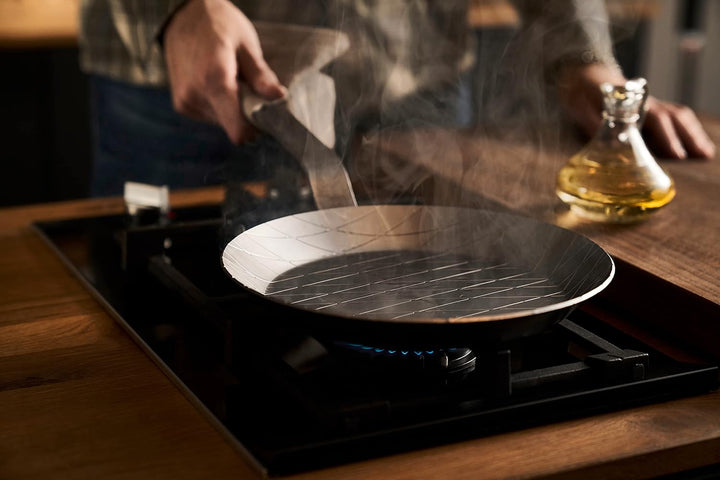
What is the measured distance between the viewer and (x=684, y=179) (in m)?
1.30

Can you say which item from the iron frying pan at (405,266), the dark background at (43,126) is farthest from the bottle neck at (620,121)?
the dark background at (43,126)

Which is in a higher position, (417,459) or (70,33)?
(70,33)

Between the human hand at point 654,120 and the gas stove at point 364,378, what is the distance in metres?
0.55

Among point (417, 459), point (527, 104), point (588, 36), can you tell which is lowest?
point (417, 459)

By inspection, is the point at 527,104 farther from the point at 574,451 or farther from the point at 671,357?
the point at 574,451

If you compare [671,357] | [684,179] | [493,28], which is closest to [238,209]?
[671,357]

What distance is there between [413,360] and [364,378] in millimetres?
40

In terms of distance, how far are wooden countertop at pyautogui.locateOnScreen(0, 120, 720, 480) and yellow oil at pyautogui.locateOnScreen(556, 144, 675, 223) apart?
46 mm

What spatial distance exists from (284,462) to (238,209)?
20.5 inches

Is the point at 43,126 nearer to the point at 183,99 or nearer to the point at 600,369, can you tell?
the point at 183,99

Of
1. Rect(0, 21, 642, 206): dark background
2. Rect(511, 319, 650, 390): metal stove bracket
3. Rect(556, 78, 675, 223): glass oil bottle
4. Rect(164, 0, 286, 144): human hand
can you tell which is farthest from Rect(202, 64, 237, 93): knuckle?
Rect(0, 21, 642, 206): dark background

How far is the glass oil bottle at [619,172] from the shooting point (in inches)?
42.2

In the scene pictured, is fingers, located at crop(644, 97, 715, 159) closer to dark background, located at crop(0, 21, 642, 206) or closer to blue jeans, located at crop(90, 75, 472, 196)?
blue jeans, located at crop(90, 75, 472, 196)

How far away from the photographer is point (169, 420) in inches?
27.7
